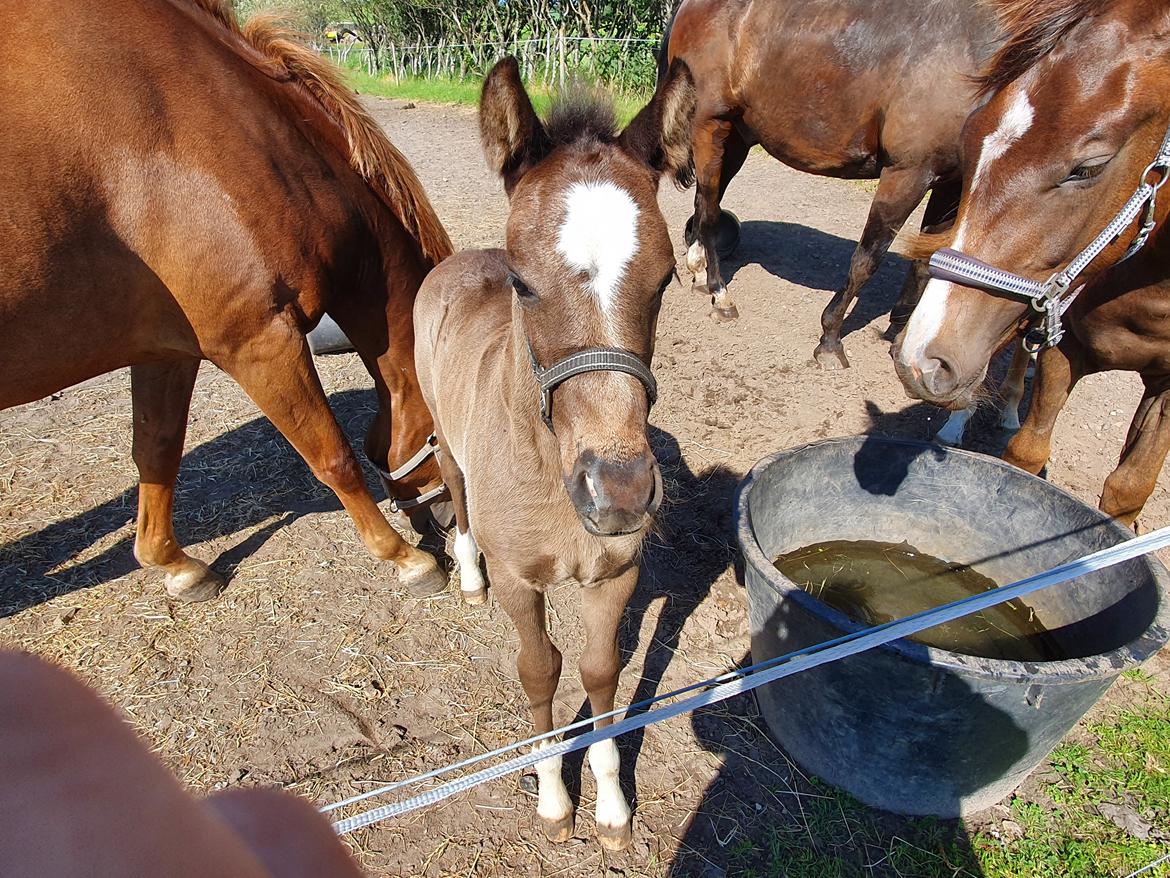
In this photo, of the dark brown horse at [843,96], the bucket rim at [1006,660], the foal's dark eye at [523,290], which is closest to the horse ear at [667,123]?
the foal's dark eye at [523,290]

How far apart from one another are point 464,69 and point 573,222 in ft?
68.3

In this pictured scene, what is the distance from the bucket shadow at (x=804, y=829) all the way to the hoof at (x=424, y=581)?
1.47 metres

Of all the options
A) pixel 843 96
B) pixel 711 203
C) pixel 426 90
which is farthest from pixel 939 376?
pixel 426 90

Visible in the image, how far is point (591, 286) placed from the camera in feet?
4.64

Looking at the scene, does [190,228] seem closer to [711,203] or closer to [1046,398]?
[1046,398]

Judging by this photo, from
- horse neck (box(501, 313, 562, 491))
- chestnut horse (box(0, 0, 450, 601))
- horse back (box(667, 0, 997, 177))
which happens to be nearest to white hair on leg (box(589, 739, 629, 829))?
horse neck (box(501, 313, 562, 491))

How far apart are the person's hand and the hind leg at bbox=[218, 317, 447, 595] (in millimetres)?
2151

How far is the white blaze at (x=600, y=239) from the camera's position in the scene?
139cm

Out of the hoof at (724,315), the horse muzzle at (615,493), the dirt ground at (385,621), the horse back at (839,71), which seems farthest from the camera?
the hoof at (724,315)

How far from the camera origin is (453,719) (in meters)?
2.43

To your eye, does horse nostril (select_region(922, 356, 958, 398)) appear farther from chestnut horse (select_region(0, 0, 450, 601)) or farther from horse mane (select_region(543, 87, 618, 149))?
chestnut horse (select_region(0, 0, 450, 601))

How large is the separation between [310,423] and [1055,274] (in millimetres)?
2623

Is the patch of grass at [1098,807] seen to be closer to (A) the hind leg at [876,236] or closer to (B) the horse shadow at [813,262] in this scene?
(A) the hind leg at [876,236]

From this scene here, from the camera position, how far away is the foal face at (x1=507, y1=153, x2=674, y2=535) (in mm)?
1375
